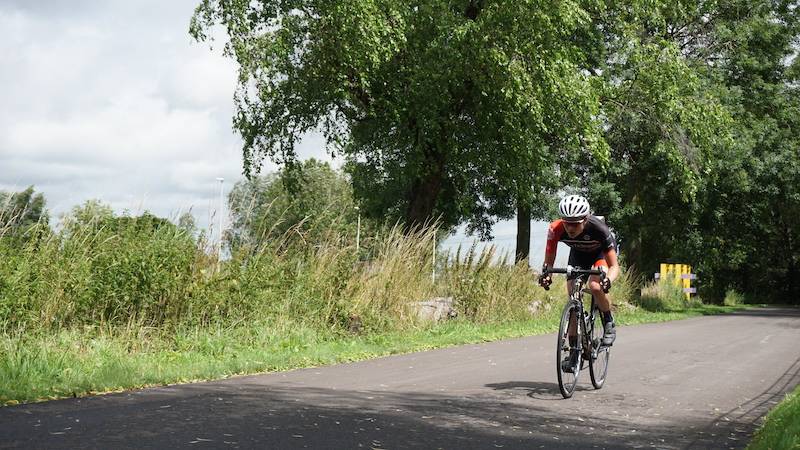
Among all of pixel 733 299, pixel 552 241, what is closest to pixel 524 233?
pixel 733 299

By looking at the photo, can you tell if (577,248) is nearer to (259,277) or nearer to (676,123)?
(259,277)

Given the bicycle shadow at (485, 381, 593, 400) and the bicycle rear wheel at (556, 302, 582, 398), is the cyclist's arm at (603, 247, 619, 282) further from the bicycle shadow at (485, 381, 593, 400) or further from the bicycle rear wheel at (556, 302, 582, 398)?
the bicycle shadow at (485, 381, 593, 400)

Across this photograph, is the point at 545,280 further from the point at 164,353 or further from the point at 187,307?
the point at 187,307

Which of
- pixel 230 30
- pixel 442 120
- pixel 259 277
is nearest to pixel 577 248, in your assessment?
pixel 259 277

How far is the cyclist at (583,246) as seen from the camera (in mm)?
9430

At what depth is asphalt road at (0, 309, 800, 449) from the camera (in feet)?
22.2

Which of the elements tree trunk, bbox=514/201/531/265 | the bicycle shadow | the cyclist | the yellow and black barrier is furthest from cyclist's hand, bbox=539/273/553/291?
the yellow and black barrier

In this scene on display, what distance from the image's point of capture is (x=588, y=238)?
9750 millimetres

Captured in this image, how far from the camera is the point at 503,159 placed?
81.2ft

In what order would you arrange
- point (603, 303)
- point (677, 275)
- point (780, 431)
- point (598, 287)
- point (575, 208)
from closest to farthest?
point (780, 431), point (575, 208), point (598, 287), point (603, 303), point (677, 275)

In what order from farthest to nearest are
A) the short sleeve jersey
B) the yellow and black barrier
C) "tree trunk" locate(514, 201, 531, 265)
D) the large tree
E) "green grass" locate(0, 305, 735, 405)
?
the yellow and black barrier, "tree trunk" locate(514, 201, 531, 265), the large tree, the short sleeve jersey, "green grass" locate(0, 305, 735, 405)

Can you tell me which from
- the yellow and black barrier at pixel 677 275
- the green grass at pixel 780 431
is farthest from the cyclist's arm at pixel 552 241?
the yellow and black barrier at pixel 677 275

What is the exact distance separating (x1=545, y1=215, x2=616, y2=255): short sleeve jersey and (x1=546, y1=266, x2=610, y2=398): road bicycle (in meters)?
0.26

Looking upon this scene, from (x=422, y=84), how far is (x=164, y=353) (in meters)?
12.3
